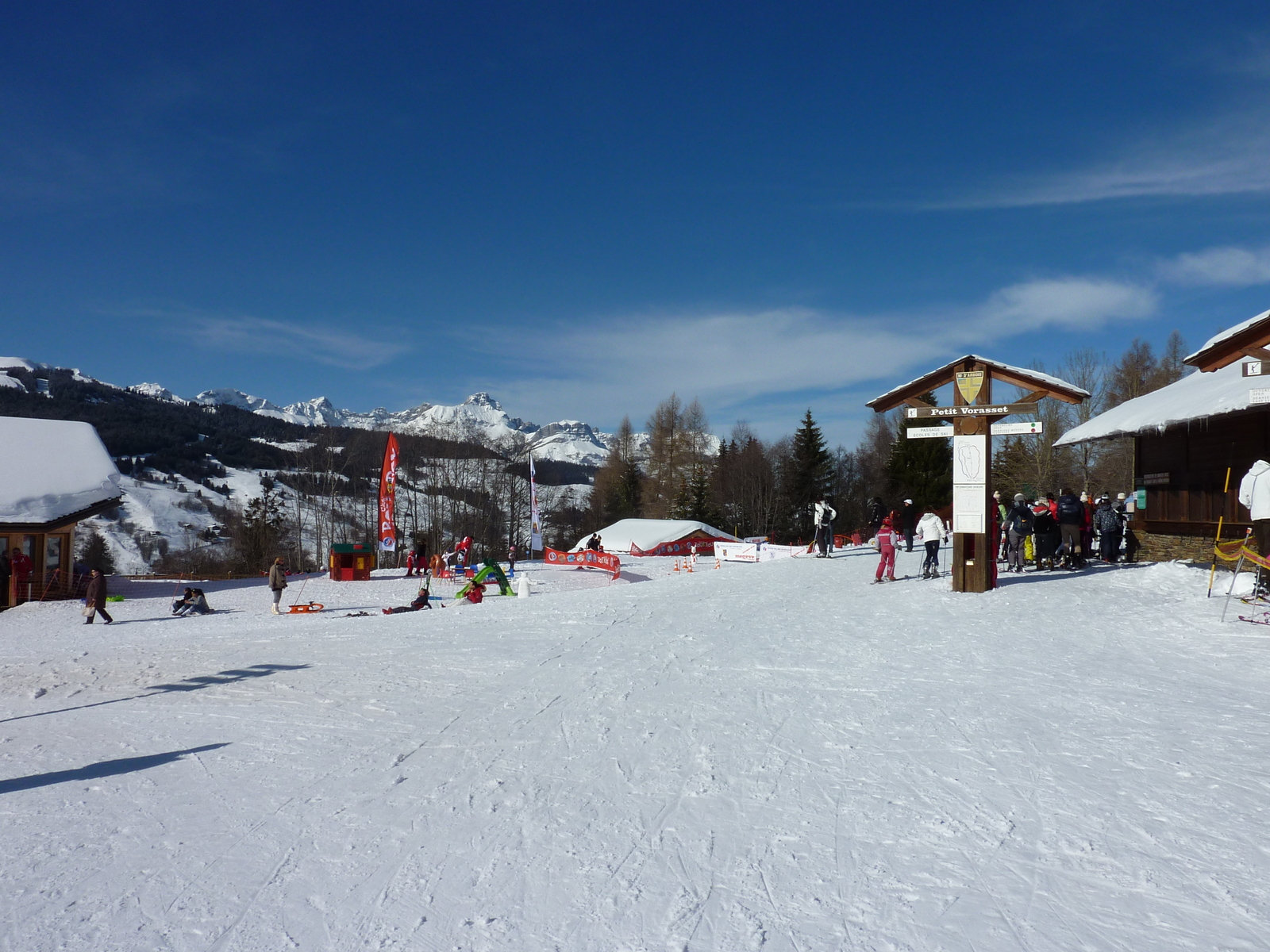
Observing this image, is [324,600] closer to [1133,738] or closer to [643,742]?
[643,742]

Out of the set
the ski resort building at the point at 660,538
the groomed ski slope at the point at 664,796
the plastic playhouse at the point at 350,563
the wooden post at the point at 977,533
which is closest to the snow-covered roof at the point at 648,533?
the ski resort building at the point at 660,538

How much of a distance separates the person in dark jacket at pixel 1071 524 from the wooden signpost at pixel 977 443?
9.03 feet

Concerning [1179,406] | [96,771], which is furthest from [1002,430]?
[96,771]

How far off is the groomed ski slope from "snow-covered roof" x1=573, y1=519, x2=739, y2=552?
37.5m

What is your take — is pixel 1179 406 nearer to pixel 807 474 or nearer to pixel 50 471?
pixel 50 471

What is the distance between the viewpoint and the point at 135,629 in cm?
1792

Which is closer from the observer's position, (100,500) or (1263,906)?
(1263,906)

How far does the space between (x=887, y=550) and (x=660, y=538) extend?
33.0m

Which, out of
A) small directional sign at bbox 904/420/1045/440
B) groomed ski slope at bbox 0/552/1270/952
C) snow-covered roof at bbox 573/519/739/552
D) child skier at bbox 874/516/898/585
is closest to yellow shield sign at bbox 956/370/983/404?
small directional sign at bbox 904/420/1045/440

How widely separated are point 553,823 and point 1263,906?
149 inches

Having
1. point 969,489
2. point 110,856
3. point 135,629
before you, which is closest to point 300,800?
point 110,856

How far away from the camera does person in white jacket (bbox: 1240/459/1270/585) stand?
11.5 meters

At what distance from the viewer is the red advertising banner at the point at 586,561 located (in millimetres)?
31844

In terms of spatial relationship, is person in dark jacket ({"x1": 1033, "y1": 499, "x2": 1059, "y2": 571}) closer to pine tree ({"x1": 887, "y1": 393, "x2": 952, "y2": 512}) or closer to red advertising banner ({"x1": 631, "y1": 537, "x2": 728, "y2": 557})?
red advertising banner ({"x1": 631, "y1": 537, "x2": 728, "y2": 557})
